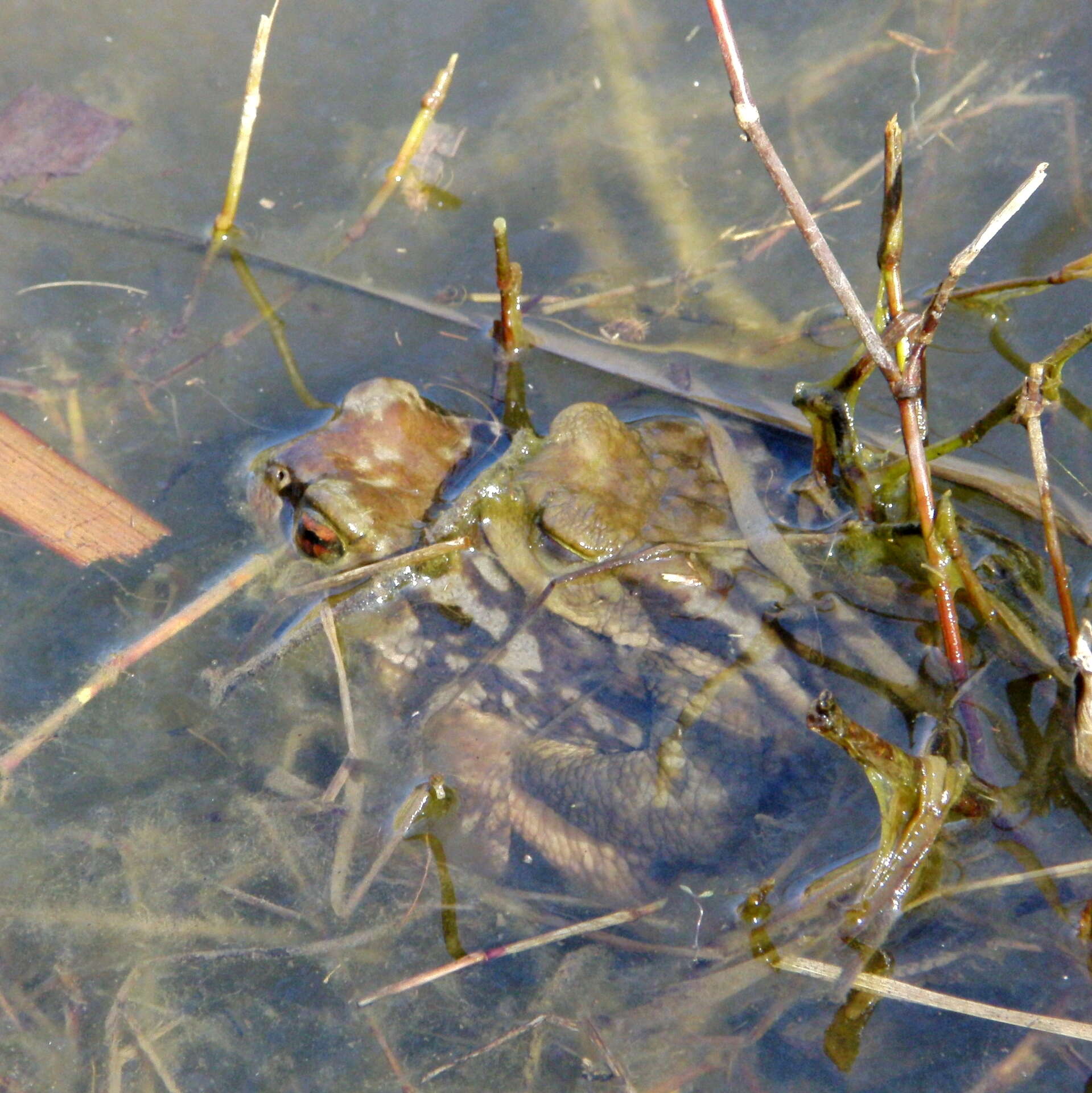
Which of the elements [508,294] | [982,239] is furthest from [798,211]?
[508,294]

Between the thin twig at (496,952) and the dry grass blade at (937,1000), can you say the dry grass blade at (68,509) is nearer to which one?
the thin twig at (496,952)

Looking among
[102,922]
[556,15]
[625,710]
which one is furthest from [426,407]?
[556,15]

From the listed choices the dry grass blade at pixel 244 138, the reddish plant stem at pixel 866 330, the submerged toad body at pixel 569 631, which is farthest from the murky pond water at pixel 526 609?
the reddish plant stem at pixel 866 330

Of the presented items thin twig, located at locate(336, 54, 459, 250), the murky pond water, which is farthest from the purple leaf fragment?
thin twig, located at locate(336, 54, 459, 250)

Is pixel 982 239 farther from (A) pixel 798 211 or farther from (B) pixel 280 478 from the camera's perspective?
(B) pixel 280 478

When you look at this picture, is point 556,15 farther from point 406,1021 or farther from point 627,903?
point 406,1021

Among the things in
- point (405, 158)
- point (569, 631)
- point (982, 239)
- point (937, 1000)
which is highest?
point (982, 239)
